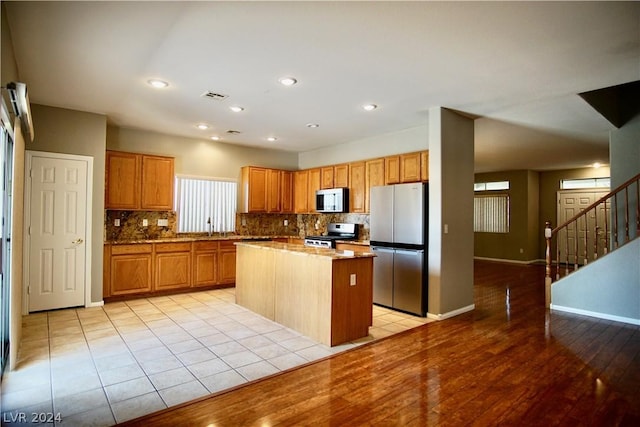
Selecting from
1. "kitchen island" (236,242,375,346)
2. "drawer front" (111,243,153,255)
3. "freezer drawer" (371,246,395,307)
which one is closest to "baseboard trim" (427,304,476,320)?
"freezer drawer" (371,246,395,307)

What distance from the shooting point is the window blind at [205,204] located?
246 inches

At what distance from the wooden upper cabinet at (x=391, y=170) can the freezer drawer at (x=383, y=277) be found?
107 cm

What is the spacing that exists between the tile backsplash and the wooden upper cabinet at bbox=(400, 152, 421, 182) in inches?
53.3

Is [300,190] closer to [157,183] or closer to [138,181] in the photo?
[157,183]

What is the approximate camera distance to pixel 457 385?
267 cm

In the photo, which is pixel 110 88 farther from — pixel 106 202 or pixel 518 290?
pixel 518 290

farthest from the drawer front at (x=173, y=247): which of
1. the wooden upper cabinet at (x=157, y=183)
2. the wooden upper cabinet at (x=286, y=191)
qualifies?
the wooden upper cabinet at (x=286, y=191)

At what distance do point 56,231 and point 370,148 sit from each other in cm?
477

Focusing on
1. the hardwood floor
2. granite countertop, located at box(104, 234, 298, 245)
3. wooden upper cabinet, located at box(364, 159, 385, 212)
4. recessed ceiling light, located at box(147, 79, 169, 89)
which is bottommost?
the hardwood floor

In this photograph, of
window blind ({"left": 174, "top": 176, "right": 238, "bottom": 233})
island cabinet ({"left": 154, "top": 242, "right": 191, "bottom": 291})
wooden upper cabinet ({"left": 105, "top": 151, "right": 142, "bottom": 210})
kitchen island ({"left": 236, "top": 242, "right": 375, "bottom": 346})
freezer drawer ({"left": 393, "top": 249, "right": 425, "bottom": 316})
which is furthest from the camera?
window blind ({"left": 174, "top": 176, "right": 238, "bottom": 233})

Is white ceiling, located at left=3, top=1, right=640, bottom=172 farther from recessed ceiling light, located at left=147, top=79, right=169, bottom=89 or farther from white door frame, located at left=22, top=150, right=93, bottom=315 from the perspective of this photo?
white door frame, located at left=22, top=150, right=93, bottom=315

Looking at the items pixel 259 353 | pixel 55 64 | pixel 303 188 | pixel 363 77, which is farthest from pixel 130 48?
pixel 303 188

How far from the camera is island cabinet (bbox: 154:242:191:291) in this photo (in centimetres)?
548

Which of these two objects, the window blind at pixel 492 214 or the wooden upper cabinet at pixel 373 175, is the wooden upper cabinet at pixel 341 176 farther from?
the window blind at pixel 492 214
